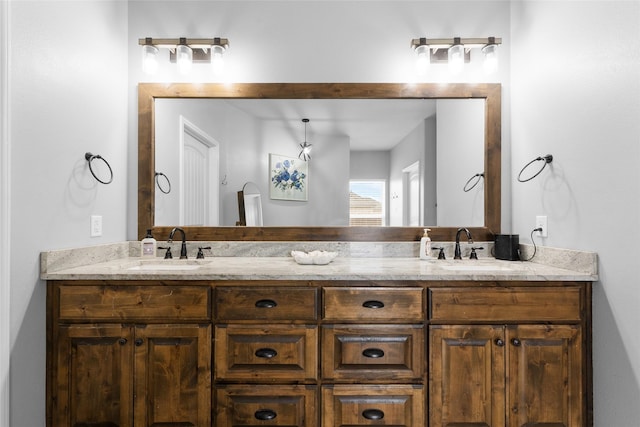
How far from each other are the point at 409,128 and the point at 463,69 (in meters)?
0.50

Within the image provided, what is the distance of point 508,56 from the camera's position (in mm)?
2307

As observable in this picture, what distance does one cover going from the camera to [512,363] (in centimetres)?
162

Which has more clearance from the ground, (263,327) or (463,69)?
(463,69)

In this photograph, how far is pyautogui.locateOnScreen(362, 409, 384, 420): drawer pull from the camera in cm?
162

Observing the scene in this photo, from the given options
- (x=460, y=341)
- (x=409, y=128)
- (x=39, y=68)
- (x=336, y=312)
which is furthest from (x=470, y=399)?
(x=39, y=68)

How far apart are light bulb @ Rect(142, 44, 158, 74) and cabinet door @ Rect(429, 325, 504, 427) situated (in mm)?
2114

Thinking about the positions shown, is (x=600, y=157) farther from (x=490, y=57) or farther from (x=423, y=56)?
(x=423, y=56)

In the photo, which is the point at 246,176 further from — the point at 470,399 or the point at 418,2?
the point at 470,399

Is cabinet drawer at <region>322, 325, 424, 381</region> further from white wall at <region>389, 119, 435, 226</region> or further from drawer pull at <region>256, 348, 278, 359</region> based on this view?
white wall at <region>389, 119, 435, 226</region>

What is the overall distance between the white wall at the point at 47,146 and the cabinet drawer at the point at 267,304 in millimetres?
798

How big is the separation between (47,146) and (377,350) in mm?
1724

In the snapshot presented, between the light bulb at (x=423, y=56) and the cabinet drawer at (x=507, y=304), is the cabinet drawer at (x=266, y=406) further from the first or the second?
the light bulb at (x=423, y=56)

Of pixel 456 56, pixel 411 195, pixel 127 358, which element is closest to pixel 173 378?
pixel 127 358

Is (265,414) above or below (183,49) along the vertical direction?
below
